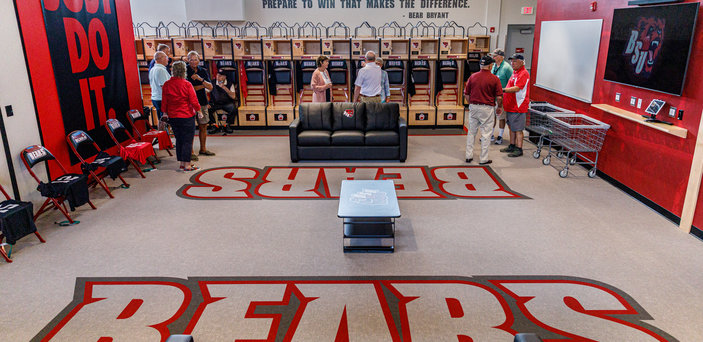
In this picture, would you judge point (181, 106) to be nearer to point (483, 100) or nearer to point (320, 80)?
point (320, 80)

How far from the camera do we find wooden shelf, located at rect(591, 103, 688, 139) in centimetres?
484

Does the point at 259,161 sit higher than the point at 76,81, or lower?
lower

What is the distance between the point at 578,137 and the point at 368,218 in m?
4.18

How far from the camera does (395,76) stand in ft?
31.9

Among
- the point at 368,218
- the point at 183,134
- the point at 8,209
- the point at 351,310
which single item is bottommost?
the point at 351,310

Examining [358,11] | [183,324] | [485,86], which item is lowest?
[183,324]

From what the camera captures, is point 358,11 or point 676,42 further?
point 358,11

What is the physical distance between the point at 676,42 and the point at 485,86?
2390 millimetres

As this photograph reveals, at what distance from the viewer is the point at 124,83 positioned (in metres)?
7.34

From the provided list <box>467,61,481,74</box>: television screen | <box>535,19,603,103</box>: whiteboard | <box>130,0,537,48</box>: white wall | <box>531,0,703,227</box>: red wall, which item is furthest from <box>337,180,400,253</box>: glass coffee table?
<box>130,0,537,48</box>: white wall

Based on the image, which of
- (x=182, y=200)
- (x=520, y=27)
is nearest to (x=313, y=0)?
(x=520, y=27)

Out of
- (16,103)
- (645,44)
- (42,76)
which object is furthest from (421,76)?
(16,103)

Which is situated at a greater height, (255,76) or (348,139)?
(255,76)

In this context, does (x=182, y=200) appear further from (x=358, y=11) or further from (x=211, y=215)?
(x=358, y=11)
